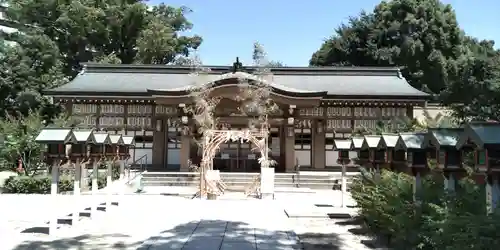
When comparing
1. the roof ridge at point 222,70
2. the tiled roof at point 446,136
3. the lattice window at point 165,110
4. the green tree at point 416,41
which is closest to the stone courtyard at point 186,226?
the tiled roof at point 446,136

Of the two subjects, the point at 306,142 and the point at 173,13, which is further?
the point at 173,13

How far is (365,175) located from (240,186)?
391 inches

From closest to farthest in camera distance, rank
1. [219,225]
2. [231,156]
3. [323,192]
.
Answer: [219,225] < [323,192] < [231,156]

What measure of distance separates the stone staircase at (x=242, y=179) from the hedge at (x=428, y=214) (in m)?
10.1

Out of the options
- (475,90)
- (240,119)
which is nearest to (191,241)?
(475,90)

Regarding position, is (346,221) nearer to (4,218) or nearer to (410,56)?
(4,218)

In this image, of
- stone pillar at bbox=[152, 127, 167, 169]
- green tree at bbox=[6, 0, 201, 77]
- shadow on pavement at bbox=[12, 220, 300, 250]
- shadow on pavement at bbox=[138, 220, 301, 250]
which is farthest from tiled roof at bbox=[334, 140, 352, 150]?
green tree at bbox=[6, 0, 201, 77]

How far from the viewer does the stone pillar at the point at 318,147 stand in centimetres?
2300

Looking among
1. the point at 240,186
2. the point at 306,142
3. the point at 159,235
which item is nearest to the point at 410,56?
the point at 306,142

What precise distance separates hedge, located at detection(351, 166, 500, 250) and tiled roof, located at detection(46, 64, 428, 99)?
14.7m

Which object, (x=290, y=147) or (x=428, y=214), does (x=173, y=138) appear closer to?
(x=290, y=147)

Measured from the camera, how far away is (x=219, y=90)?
2039cm

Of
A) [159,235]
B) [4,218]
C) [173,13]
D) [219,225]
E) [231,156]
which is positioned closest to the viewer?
[159,235]

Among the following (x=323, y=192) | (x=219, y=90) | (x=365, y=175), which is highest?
(x=219, y=90)
